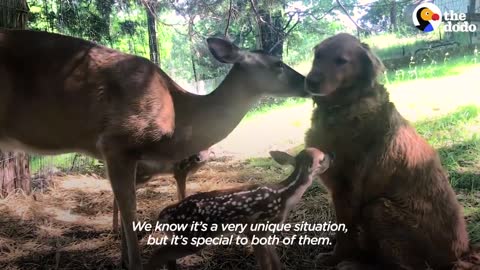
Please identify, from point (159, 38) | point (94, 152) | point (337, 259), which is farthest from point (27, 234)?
point (337, 259)

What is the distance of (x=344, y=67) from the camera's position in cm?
238

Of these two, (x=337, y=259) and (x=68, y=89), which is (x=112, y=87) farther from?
(x=337, y=259)

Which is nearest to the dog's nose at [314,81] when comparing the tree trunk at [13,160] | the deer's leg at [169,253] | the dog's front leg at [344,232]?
the dog's front leg at [344,232]

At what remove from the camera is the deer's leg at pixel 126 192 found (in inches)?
94.0

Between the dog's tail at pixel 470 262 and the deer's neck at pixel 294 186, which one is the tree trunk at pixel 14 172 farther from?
the dog's tail at pixel 470 262

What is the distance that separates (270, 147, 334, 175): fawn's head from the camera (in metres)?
2.17

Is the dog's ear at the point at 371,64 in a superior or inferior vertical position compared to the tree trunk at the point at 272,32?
inferior

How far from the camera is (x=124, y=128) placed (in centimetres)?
238

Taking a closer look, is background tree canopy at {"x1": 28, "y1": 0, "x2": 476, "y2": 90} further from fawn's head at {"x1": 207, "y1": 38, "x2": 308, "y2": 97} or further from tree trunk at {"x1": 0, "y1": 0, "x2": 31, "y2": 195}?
tree trunk at {"x1": 0, "y1": 0, "x2": 31, "y2": 195}

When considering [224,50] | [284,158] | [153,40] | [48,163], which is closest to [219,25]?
[153,40]

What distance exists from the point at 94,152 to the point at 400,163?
1.56 meters

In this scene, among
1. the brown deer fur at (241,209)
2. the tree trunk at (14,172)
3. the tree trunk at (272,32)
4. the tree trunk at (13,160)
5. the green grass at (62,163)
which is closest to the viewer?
the brown deer fur at (241,209)

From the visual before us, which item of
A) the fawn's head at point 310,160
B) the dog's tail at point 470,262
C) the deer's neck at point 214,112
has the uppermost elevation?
the deer's neck at point 214,112

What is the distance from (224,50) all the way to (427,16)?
1.22m
